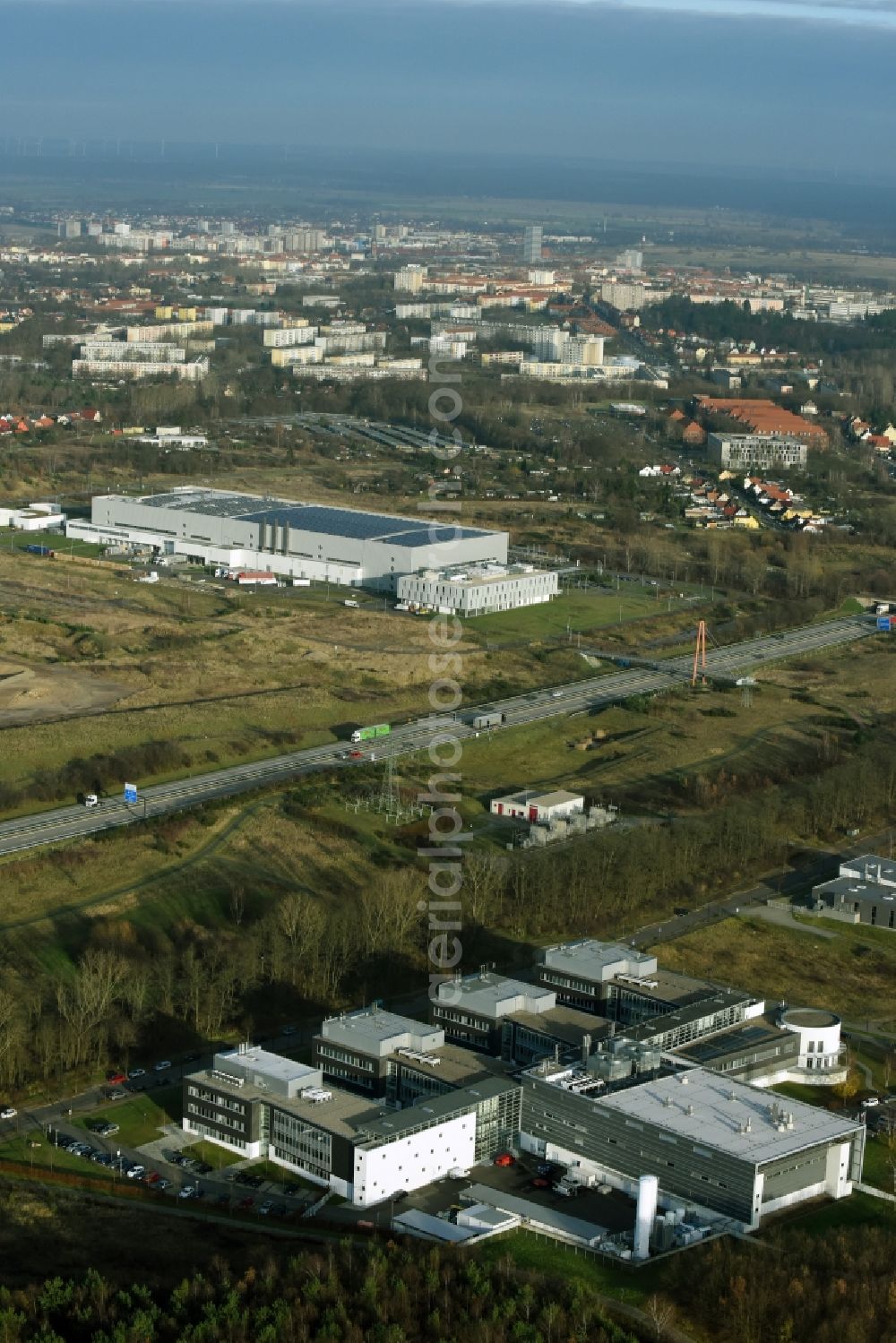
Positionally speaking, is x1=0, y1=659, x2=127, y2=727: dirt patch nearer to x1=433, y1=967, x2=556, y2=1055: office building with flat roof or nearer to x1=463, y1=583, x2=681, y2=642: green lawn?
x1=463, y1=583, x2=681, y2=642: green lawn

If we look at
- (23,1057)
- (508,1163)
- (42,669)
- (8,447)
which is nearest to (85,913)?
(23,1057)

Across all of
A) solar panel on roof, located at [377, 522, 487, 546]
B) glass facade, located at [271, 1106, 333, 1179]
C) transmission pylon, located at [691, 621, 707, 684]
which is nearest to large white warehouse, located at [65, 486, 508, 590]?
solar panel on roof, located at [377, 522, 487, 546]

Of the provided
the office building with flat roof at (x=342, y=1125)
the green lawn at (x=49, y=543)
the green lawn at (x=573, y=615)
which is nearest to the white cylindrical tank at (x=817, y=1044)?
the office building with flat roof at (x=342, y=1125)

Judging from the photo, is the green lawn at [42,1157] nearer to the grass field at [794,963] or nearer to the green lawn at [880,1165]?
the green lawn at [880,1165]

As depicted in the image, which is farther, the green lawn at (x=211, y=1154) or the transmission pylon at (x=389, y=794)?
the transmission pylon at (x=389, y=794)

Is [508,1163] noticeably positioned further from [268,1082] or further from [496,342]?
[496,342]

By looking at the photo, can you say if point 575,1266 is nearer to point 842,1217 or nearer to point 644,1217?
point 644,1217

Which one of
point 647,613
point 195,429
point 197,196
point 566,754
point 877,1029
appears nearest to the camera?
point 877,1029
